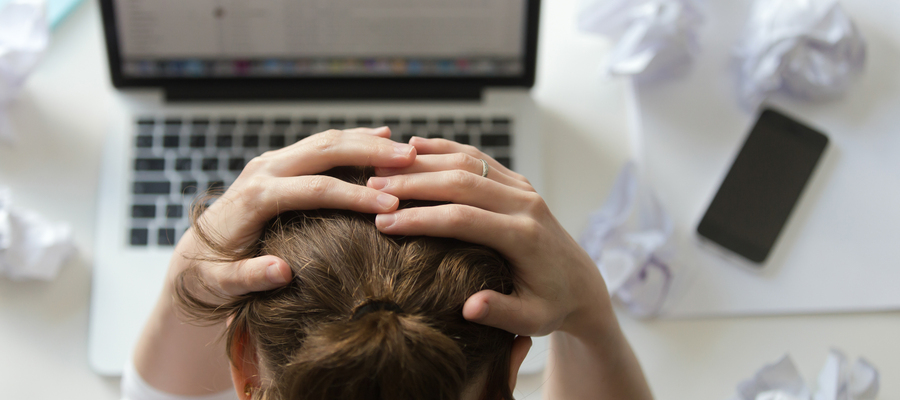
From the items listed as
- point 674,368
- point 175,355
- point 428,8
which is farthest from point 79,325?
point 674,368

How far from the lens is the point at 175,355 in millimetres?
551

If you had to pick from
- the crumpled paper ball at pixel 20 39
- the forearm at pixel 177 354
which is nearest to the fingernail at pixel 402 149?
the forearm at pixel 177 354

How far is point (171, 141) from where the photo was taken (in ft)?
2.21

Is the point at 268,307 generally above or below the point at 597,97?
below

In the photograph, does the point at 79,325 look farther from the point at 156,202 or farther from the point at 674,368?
the point at 674,368

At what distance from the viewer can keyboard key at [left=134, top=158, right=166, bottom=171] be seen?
66 cm

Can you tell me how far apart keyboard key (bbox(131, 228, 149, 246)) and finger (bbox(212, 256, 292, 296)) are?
291 mm

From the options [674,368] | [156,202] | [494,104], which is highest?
[494,104]

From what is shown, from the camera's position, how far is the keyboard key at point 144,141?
67 cm

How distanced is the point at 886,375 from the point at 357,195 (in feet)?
1.83

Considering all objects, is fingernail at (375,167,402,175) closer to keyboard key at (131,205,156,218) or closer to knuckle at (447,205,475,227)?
knuckle at (447,205,475,227)

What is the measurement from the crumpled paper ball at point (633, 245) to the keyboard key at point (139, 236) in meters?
0.45

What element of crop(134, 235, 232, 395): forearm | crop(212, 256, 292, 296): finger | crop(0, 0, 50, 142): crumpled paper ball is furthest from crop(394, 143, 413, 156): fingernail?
crop(0, 0, 50, 142): crumpled paper ball

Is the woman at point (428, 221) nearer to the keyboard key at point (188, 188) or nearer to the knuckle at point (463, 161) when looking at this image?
the knuckle at point (463, 161)
